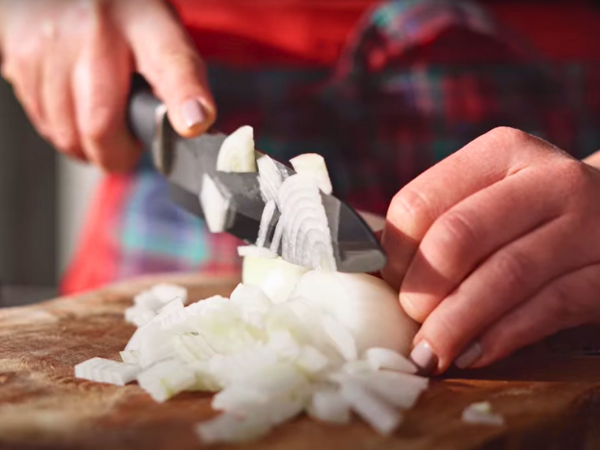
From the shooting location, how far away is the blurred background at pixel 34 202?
3.30 meters

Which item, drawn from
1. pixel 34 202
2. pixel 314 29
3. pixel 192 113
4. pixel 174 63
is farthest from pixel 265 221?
pixel 34 202

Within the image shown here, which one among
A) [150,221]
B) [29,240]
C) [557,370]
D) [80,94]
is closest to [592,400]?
[557,370]

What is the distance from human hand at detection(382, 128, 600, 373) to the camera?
0.81 meters

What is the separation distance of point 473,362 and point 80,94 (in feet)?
3.20

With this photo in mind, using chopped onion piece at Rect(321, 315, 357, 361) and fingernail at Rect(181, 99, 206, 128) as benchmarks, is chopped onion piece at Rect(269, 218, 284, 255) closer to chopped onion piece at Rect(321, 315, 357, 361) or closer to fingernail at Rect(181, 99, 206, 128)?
chopped onion piece at Rect(321, 315, 357, 361)

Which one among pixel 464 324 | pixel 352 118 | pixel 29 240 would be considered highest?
pixel 352 118

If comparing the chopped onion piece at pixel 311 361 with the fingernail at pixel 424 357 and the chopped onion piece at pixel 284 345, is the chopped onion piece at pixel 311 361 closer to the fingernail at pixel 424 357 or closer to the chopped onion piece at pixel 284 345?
the chopped onion piece at pixel 284 345

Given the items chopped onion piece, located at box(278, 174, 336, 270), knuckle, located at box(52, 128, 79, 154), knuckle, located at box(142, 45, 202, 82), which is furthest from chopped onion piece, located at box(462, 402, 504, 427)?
knuckle, located at box(52, 128, 79, 154)

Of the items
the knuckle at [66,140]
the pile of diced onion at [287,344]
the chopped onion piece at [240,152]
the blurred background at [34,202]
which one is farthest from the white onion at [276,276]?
the blurred background at [34,202]

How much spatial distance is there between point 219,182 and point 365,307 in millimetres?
282

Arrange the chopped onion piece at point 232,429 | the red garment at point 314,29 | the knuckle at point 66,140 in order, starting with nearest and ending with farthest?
the chopped onion piece at point 232,429, the knuckle at point 66,140, the red garment at point 314,29

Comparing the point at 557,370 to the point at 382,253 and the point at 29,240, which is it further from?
the point at 29,240

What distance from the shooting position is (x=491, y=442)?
68cm

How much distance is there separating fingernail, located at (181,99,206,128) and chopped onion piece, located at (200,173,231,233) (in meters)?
0.08
